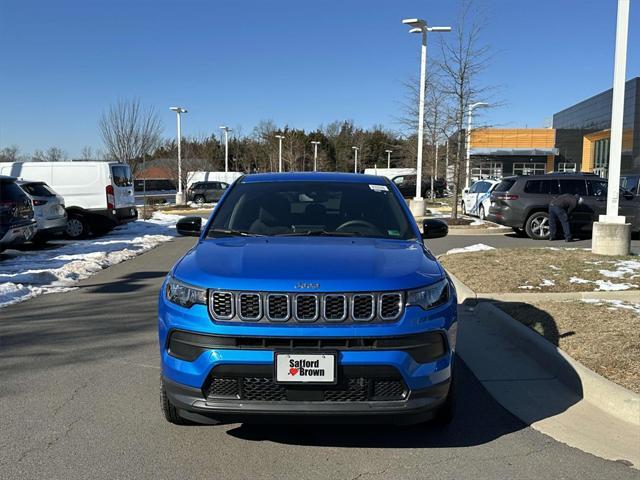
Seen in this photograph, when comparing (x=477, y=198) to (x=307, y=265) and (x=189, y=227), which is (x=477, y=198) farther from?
(x=307, y=265)

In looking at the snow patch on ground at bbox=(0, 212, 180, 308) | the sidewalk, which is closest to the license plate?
the sidewalk

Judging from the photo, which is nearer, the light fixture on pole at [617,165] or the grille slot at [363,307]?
the grille slot at [363,307]

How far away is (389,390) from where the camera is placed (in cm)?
320

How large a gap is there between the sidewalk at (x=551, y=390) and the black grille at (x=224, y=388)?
6.89 ft

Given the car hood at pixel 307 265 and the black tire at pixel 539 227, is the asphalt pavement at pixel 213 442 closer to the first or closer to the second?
the car hood at pixel 307 265

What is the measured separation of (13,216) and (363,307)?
10.2m

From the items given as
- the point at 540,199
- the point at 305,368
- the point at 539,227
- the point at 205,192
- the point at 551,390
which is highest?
the point at 540,199

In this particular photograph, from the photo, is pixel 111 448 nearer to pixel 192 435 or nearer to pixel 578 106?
pixel 192 435

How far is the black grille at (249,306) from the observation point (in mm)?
3189

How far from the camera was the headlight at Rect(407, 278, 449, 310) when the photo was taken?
3295mm

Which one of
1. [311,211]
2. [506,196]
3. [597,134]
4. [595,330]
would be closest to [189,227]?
[311,211]

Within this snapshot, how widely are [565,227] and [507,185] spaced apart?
2503 millimetres

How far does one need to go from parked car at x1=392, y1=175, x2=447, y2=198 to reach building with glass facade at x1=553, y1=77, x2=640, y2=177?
1464 cm

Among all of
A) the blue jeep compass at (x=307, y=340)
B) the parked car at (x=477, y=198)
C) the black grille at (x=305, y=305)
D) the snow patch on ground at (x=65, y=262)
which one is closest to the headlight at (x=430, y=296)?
the blue jeep compass at (x=307, y=340)
